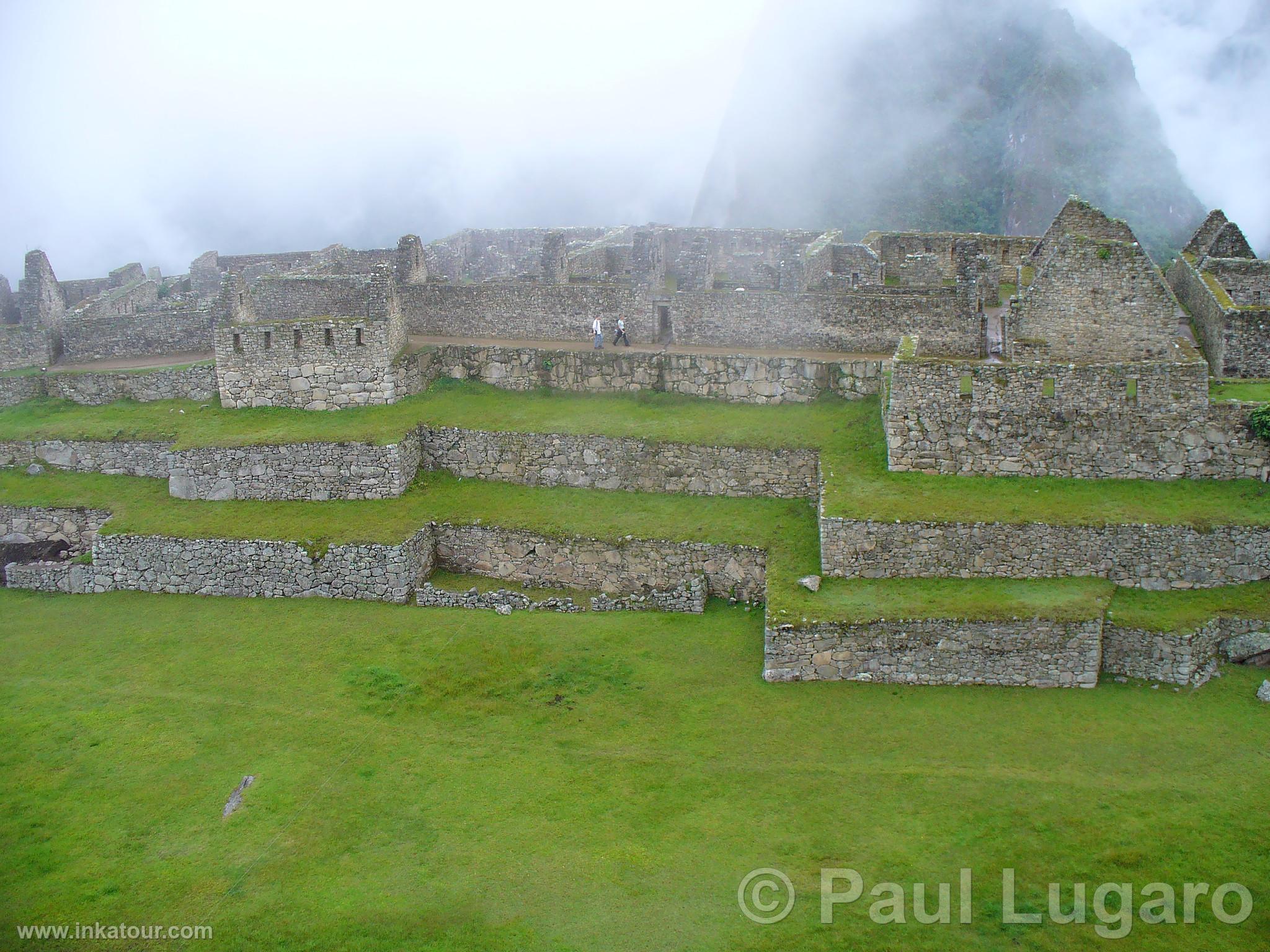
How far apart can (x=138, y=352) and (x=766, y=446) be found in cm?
1884

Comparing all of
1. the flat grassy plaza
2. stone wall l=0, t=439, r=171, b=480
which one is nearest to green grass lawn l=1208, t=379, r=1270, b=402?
the flat grassy plaza

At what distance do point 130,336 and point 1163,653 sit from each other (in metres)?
26.9

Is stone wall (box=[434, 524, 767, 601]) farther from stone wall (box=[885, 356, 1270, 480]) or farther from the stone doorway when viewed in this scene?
the stone doorway

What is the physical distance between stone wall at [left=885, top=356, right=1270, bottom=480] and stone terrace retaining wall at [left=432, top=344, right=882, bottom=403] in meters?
2.99

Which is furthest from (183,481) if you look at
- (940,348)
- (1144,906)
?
(1144,906)

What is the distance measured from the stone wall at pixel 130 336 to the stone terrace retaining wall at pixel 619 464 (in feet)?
34.6

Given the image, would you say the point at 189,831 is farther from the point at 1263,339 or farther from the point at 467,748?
the point at 1263,339

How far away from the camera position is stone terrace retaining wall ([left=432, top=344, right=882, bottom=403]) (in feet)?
75.2

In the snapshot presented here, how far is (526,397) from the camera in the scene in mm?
24859

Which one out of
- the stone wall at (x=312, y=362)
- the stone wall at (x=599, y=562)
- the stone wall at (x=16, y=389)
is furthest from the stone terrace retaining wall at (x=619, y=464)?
the stone wall at (x=16, y=389)

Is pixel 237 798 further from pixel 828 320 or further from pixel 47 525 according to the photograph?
pixel 828 320

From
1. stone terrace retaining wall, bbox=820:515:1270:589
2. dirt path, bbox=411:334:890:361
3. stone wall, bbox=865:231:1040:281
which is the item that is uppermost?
stone wall, bbox=865:231:1040:281

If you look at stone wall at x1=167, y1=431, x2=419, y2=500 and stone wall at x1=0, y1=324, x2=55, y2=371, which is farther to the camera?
stone wall at x1=0, y1=324, x2=55, y2=371

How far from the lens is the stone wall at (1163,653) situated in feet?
52.6
